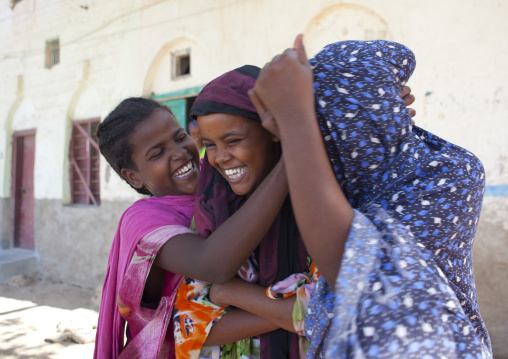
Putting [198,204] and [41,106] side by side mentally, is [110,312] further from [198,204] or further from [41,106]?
[41,106]

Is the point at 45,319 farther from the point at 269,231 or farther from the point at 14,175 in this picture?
the point at 269,231

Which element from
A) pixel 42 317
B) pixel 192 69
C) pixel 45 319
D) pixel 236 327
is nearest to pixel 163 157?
pixel 236 327

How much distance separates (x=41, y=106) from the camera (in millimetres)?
8594

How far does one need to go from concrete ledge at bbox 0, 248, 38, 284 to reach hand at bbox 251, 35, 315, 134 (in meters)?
9.08

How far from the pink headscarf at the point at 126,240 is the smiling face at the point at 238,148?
0.28m

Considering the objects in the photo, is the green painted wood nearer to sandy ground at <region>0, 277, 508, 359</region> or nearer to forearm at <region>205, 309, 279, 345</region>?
sandy ground at <region>0, 277, 508, 359</region>

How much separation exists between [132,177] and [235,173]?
2.45 ft

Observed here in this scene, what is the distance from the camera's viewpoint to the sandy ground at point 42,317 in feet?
16.2

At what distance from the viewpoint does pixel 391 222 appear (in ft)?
3.06

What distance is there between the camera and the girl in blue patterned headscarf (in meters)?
0.88

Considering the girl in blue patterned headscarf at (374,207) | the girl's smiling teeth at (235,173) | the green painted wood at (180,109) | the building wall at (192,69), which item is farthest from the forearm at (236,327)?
the green painted wood at (180,109)

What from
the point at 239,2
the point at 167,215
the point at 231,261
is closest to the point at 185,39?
the point at 239,2

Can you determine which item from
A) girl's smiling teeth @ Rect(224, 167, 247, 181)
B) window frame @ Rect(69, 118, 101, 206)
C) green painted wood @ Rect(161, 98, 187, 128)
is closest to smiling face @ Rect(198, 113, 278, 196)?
girl's smiling teeth @ Rect(224, 167, 247, 181)

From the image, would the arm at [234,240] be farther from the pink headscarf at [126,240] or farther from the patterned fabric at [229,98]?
the patterned fabric at [229,98]
